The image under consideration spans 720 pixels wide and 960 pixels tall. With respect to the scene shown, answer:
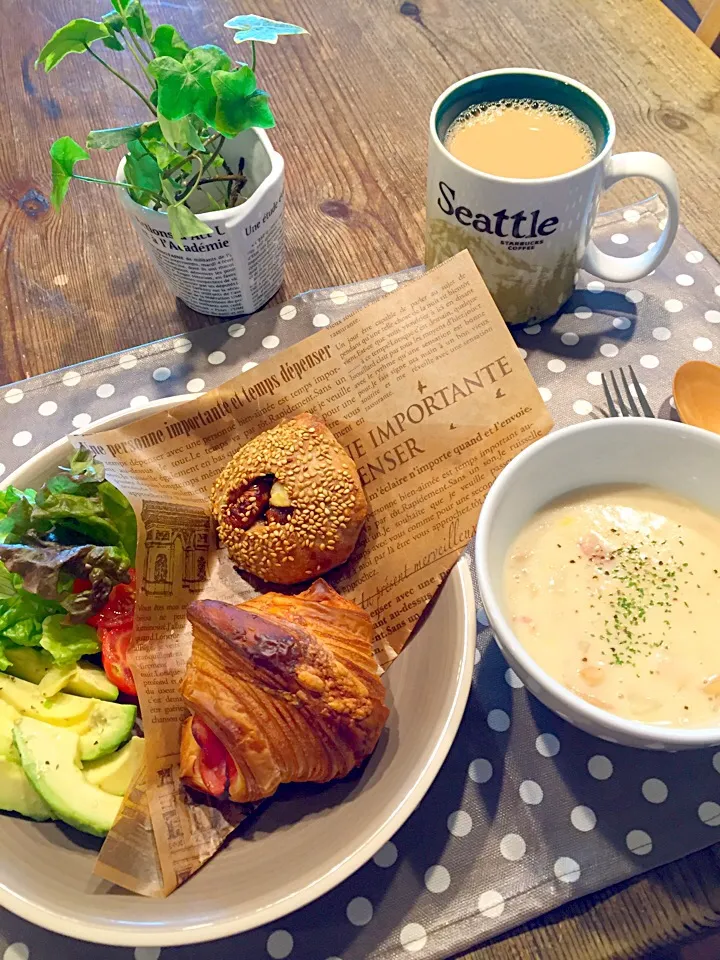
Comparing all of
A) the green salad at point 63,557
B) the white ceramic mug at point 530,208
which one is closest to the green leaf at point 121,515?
the green salad at point 63,557

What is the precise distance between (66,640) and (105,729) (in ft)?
0.45

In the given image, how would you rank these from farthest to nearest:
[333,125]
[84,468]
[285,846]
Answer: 1. [333,125]
2. [84,468]
3. [285,846]

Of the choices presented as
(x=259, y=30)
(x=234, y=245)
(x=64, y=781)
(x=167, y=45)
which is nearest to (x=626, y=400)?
(x=234, y=245)

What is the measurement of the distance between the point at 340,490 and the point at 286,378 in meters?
0.20

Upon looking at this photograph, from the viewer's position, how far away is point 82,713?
0.92 m

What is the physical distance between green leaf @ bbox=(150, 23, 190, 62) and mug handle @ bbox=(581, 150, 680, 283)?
71 cm

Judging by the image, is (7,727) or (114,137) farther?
(114,137)

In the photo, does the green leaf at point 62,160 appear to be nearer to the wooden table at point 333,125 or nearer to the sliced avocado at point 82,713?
the wooden table at point 333,125

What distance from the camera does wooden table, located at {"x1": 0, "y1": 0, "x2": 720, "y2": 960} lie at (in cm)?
150

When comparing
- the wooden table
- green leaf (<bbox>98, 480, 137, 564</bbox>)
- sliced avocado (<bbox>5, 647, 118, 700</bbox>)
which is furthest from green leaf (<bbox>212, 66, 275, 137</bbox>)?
sliced avocado (<bbox>5, 647, 118, 700</bbox>)

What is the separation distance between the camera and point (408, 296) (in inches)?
42.8

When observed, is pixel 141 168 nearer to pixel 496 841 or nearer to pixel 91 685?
pixel 91 685

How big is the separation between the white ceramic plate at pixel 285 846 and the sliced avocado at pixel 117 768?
0.20 feet

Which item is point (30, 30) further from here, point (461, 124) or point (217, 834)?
point (217, 834)
